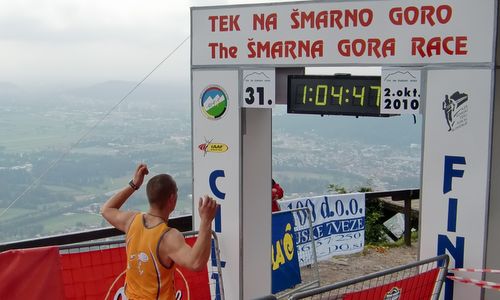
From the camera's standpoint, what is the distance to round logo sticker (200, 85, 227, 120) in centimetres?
685

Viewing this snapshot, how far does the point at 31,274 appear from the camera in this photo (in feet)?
18.4

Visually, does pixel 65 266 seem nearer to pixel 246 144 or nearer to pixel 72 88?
pixel 246 144

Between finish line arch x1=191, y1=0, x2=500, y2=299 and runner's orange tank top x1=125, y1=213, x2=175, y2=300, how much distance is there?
2834 millimetres

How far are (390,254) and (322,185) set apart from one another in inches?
99.1

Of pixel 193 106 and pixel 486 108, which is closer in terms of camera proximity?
pixel 486 108

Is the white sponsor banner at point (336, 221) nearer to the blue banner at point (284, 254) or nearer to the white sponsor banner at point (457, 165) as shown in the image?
the blue banner at point (284, 254)

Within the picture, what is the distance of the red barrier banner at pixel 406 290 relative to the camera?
15.9 ft

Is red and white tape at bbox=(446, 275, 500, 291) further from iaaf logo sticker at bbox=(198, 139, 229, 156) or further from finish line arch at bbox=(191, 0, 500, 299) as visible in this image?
iaaf logo sticker at bbox=(198, 139, 229, 156)

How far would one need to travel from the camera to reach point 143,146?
15.1 meters

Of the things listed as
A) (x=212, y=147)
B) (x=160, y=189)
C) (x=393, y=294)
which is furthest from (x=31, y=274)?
(x=393, y=294)

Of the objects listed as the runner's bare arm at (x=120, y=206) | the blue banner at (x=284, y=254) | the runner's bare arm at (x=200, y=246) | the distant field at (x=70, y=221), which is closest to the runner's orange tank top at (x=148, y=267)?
the runner's bare arm at (x=200, y=246)

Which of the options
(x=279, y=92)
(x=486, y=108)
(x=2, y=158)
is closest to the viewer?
(x=486, y=108)

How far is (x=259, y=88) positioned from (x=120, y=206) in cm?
248

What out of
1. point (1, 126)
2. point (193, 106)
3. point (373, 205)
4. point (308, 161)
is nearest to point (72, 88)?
point (1, 126)
